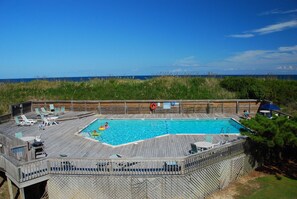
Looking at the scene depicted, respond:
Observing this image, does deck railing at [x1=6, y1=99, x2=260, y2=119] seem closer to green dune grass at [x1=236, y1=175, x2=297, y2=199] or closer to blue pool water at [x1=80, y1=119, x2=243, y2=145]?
blue pool water at [x1=80, y1=119, x2=243, y2=145]

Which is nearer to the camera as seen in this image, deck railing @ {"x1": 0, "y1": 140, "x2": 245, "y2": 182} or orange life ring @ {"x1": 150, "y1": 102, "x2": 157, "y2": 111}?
deck railing @ {"x1": 0, "y1": 140, "x2": 245, "y2": 182}

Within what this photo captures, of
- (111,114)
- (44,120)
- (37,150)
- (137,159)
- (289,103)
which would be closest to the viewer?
(137,159)

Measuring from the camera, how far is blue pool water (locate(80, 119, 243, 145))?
45.7 ft

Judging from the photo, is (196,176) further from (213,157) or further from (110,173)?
(110,173)

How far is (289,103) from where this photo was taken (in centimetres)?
1725

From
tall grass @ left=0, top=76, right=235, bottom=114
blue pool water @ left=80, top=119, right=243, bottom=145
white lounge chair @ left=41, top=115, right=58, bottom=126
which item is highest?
tall grass @ left=0, top=76, right=235, bottom=114

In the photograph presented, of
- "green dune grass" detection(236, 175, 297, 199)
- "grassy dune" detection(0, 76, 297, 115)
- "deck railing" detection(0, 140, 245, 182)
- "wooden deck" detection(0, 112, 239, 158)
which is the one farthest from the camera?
"grassy dune" detection(0, 76, 297, 115)

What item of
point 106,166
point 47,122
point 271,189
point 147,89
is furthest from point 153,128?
point 147,89

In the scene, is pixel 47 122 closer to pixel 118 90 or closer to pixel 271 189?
pixel 118 90

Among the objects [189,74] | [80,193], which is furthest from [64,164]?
[189,74]

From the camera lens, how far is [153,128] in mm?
15500

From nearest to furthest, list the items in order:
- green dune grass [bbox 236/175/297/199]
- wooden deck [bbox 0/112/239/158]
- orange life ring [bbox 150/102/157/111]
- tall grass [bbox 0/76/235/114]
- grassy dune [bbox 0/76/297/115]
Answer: green dune grass [bbox 236/175/297/199] < wooden deck [bbox 0/112/239/158] < orange life ring [bbox 150/102/157/111] < grassy dune [bbox 0/76/297/115] < tall grass [bbox 0/76/235/114]

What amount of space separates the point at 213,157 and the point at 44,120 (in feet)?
36.1

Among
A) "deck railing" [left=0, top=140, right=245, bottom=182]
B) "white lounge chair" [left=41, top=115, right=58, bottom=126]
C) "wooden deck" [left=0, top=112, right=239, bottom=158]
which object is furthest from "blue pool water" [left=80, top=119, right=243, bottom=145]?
"deck railing" [left=0, top=140, right=245, bottom=182]
